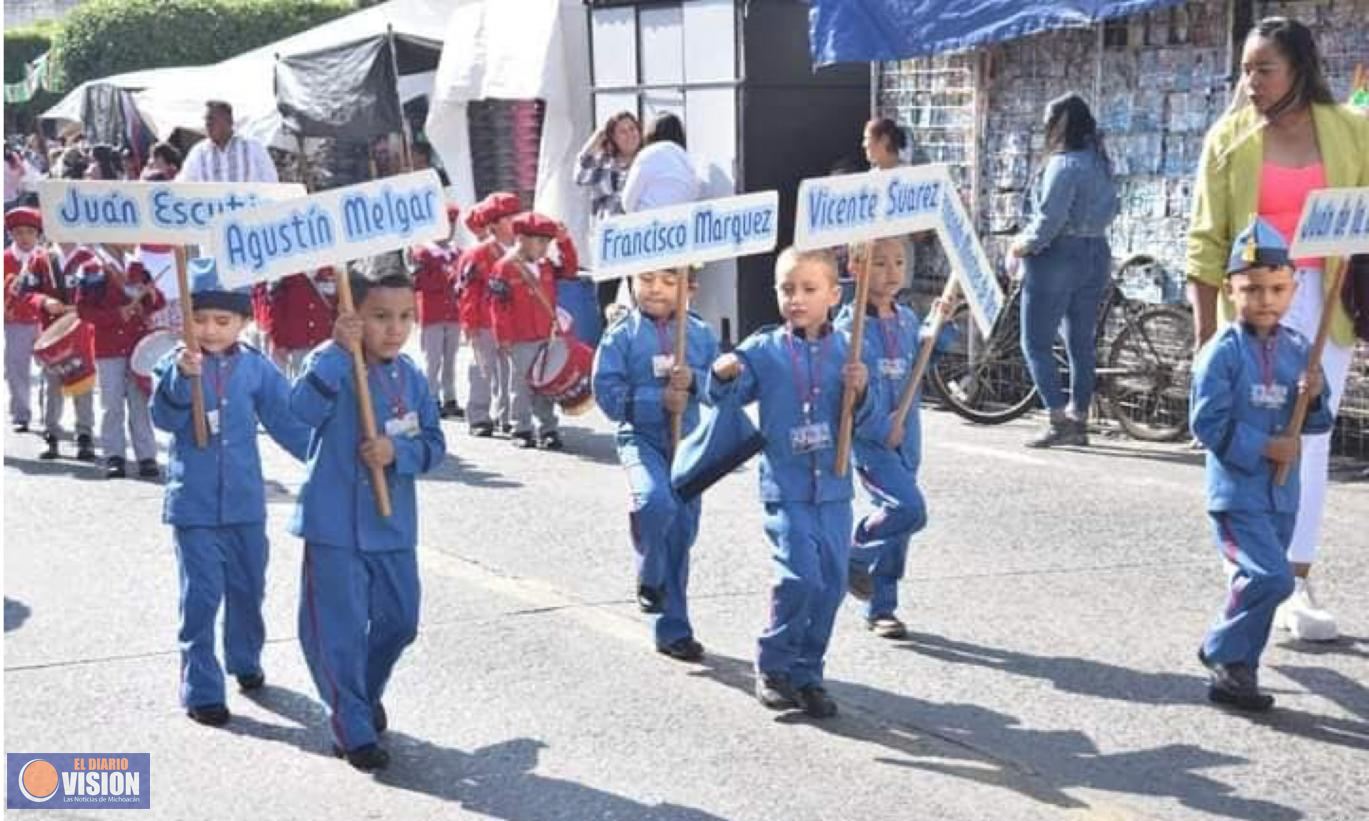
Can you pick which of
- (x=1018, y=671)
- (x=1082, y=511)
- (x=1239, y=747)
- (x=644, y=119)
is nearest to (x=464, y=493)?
(x=1082, y=511)

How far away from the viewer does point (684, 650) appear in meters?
6.81

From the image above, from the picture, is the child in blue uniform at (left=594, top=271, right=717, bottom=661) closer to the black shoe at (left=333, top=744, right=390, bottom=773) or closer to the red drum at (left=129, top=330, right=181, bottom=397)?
the black shoe at (left=333, top=744, right=390, bottom=773)

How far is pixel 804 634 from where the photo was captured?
6105mm

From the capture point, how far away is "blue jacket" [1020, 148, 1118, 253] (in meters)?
11.0

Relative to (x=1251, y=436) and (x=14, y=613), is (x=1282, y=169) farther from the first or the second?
(x=14, y=613)

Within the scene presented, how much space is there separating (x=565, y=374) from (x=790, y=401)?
15.5ft

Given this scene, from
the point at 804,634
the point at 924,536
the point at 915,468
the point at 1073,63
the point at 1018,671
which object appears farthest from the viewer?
the point at 1073,63

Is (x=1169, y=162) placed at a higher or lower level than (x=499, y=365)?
higher

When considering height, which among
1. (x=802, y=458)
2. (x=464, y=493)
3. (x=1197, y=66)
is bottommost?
(x=464, y=493)

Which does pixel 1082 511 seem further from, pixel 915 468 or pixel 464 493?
pixel 464 493

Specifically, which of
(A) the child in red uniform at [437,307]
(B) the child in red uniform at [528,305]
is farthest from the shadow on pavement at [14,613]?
(A) the child in red uniform at [437,307]

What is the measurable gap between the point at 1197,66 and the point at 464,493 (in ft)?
15.8

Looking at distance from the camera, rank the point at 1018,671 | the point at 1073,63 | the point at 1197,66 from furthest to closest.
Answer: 1. the point at 1073,63
2. the point at 1197,66
3. the point at 1018,671

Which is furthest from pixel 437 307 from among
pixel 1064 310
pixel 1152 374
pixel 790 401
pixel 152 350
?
pixel 790 401
